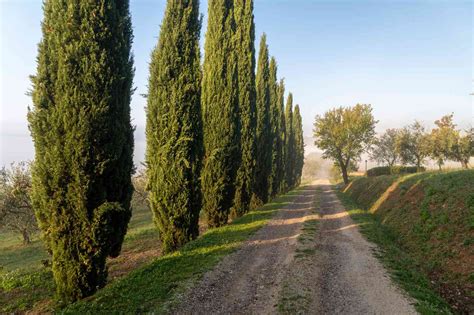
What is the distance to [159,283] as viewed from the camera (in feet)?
25.0

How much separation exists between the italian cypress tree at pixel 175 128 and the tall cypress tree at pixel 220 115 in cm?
431

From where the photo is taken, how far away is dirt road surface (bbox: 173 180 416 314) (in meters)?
6.32

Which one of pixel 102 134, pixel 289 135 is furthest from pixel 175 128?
pixel 289 135

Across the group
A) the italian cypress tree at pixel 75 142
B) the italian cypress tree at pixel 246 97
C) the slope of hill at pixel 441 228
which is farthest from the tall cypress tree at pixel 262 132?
the italian cypress tree at pixel 75 142

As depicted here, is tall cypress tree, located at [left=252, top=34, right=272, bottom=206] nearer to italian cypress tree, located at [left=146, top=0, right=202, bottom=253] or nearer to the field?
the field

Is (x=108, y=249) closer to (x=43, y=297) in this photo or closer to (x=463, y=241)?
(x=43, y=297)

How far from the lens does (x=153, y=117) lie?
472 inches

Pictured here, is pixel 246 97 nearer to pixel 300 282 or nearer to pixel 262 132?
pixel 262 132

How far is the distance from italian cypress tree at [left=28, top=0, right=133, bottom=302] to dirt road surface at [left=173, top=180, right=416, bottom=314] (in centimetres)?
295

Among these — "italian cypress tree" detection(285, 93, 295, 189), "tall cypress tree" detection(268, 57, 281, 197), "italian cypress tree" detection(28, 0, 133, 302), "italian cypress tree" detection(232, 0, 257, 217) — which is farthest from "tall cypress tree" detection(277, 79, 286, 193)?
"italian cypress tree" detection(28, 0, 133, 302)

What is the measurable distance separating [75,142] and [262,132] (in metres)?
20.9

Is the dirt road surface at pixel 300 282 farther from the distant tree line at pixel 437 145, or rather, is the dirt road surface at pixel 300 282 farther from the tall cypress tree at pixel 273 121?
the distant tree line at pixel 437 145

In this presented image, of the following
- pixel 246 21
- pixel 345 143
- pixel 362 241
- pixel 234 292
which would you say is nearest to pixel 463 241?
pixel 362 241

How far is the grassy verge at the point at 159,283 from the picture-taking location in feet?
20.6
